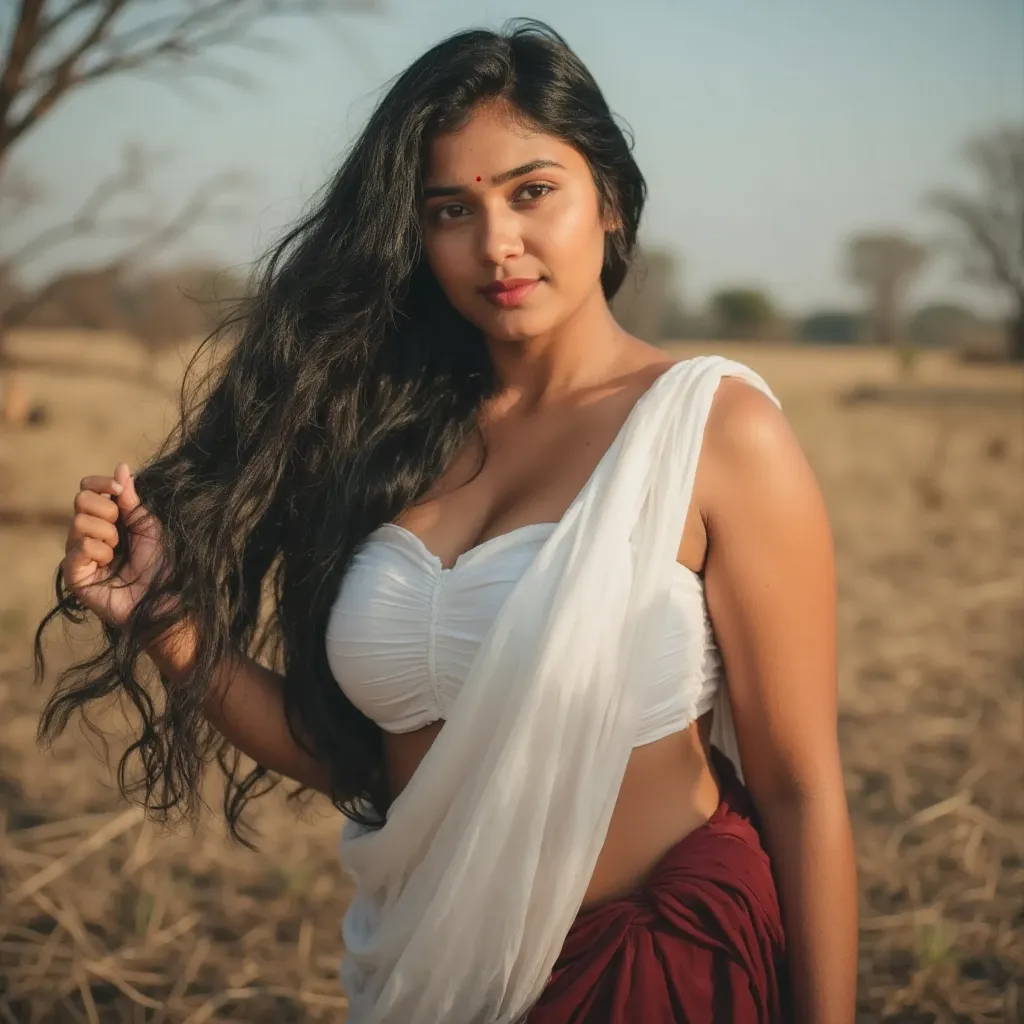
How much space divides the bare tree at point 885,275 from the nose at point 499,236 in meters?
6.72

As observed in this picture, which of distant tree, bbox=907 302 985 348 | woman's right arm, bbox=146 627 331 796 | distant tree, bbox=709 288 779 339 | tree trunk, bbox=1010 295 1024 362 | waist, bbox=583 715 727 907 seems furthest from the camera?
distant tree, bbox=709 288 779 339

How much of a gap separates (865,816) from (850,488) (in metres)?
3.84

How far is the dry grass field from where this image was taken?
97.0 inches

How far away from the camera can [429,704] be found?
1.60 metres

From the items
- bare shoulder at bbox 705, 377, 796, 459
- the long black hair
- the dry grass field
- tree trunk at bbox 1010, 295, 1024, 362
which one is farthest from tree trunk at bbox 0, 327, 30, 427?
tree trunk at bbox 1010, 295, 1024, 362

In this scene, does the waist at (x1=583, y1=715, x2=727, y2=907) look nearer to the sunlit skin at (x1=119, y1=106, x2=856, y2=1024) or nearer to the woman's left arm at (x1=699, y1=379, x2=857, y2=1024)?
the sunlit skin at (x1=119, y1=106, x2=856, y2=1024)

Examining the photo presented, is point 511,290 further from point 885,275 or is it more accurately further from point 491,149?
point 885,275

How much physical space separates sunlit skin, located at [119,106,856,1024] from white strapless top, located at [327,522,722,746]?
0.11ft

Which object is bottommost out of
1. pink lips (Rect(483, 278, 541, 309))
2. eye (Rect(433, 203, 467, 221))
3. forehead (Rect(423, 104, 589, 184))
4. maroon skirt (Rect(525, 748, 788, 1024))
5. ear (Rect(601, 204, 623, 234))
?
maroon skirt (Rect(525, 748, 788, 1024))

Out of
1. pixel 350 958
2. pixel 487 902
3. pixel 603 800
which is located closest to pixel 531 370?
pixel 603 800

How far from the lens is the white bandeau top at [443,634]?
1.52 meters

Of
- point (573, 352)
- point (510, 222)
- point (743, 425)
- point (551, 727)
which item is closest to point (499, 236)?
point (510, 222)

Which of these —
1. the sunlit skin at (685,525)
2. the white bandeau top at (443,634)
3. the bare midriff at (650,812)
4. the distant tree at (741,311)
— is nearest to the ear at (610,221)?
the sunlit skin at (685,525)

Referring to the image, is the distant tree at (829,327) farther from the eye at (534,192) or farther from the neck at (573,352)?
the eye at (534,192)
